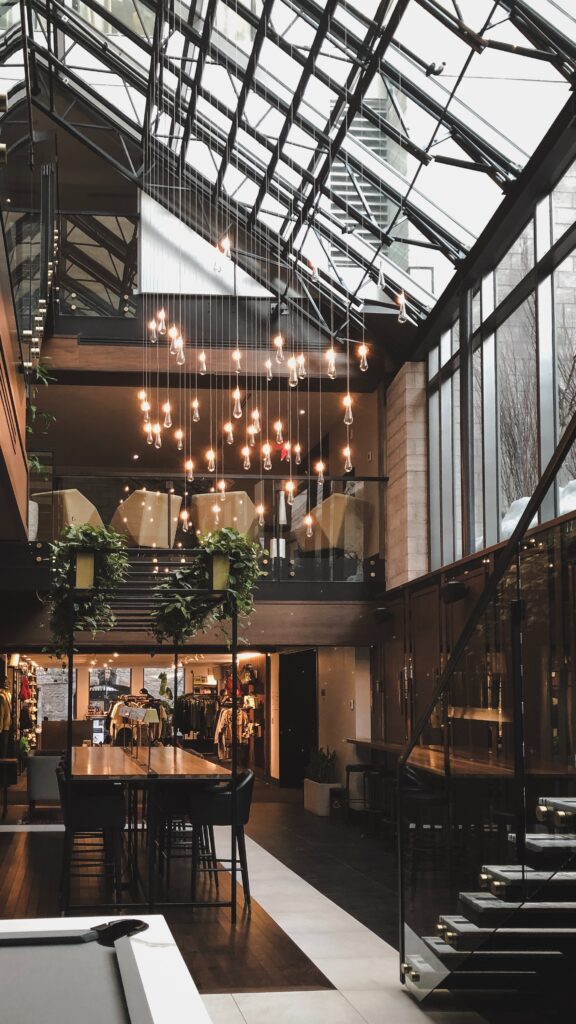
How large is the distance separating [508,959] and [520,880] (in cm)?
116

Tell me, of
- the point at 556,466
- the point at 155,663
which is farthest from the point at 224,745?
the point at 556,466

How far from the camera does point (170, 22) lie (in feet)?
37.8

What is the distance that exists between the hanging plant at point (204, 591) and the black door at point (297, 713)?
8.49m

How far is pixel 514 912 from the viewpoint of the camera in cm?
494

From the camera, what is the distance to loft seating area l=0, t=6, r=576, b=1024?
17.1 ft

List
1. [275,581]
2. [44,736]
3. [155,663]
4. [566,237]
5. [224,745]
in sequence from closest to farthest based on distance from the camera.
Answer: [566,237], [275,581], [44,736], [224,745], [155,663]

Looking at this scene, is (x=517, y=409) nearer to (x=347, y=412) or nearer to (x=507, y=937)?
(x=347, y=412)

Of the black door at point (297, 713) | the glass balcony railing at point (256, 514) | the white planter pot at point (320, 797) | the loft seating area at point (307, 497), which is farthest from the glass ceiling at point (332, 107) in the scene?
the black door at point (297, 713)

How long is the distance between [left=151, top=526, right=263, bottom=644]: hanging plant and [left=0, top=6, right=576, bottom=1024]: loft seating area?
0.11 ft

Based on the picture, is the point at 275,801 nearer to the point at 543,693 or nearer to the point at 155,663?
the point at 155,663

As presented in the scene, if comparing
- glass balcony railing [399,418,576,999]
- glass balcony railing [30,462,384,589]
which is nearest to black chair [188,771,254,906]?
glass balcony railing [399,418,576,999]

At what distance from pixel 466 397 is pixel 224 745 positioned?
581 inches

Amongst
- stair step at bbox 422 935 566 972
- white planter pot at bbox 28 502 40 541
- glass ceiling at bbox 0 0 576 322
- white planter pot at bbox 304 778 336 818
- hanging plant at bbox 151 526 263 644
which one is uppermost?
glass ceiling at bbox 0 0 576 322

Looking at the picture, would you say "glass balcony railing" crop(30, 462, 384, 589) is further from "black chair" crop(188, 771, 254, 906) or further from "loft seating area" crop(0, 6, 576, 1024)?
"black chair" crop(188, 771, 254, 906)
